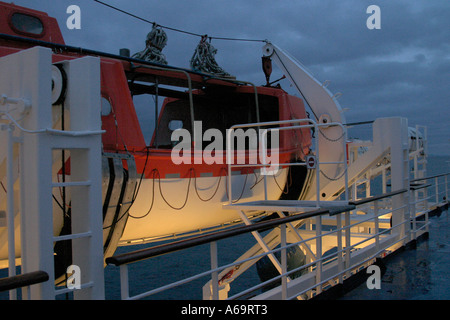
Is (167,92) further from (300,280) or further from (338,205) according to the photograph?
(300,280)

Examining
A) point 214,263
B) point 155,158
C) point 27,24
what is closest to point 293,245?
point 214,263

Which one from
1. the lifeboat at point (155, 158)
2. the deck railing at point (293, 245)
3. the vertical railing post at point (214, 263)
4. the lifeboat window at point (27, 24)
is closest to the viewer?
the deck railing at point (293, 245)

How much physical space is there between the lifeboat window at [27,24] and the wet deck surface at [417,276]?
3853 millimetres

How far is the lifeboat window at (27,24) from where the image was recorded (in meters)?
4.15

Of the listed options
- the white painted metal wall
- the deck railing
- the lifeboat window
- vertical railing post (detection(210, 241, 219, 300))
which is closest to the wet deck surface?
the deck railing

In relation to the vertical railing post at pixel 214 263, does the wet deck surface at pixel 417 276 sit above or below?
below

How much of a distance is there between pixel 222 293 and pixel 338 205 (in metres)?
3.16

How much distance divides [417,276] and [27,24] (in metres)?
4.61

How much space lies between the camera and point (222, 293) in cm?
686

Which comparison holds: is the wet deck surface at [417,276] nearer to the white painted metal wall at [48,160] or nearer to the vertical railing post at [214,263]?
the vertical railing post at [214,263]

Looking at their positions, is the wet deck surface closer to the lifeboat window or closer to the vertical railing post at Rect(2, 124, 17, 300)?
the vertical railing post at Rect(2, 124, 17, 300)

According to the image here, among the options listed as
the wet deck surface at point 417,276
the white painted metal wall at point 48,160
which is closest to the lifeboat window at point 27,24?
the white painted metal wall at point 48,160

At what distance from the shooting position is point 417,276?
14.3ft
